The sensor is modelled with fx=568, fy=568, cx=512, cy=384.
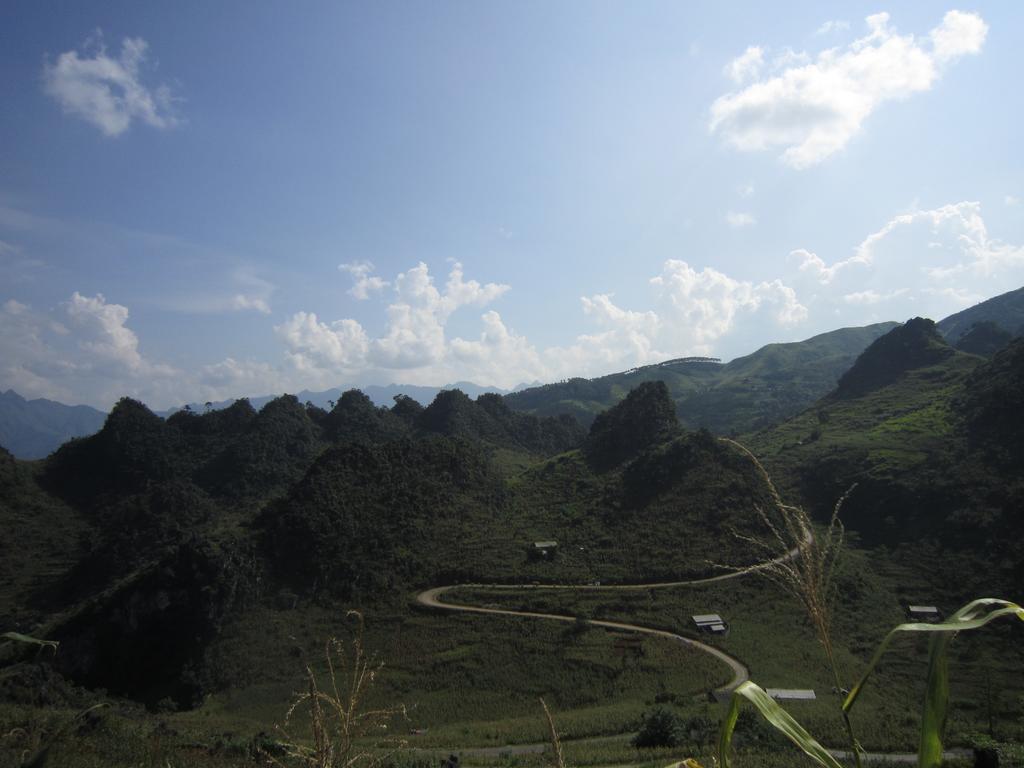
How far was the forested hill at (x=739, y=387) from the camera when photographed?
128 metres

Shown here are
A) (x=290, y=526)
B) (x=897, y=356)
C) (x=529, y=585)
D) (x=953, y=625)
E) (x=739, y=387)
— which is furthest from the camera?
(x=739, y=387)

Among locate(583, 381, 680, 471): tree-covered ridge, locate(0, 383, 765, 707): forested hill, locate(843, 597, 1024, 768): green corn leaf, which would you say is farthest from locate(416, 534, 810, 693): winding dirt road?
locate(843, 597, 1024, 768): green corn leaf

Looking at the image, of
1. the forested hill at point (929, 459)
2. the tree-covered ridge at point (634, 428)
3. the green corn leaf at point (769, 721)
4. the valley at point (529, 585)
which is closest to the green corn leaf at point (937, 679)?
the green corn leaf at point (769, 721)

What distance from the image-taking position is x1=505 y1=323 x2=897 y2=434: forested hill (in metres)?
128

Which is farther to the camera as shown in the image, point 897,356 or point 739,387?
point 739,387

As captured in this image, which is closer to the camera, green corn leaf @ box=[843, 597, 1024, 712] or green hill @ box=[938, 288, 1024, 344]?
green corn leaf @ box=[843, 597, 1024, 712]

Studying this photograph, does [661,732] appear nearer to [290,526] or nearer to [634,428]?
[290,526]

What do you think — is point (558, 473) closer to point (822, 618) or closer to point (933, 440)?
point (933, 440)

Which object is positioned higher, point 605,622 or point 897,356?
point 897,356

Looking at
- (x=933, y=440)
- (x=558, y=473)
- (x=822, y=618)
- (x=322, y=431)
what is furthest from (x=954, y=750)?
(x=322, y=431)

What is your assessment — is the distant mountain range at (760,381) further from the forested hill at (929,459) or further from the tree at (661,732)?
the tree at (661,732)

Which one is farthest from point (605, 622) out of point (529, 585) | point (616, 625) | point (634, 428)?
point (634, 428)

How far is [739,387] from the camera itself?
481ft

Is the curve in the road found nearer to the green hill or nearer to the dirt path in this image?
the dirt path
